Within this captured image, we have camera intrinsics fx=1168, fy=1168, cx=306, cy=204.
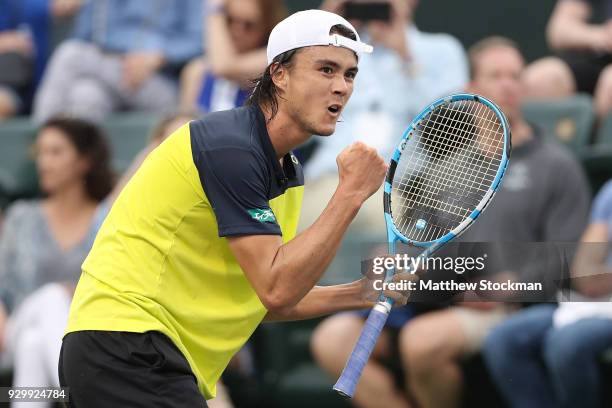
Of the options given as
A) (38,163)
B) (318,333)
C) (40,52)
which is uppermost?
(40,52)

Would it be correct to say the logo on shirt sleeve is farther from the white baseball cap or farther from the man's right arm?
the white baseball cap

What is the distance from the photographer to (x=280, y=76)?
11.0 feet

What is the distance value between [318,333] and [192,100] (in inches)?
73.3

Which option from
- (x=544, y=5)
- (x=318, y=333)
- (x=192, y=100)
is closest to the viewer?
(x=318, y=333)

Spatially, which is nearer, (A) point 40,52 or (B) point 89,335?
(B) point 89,335

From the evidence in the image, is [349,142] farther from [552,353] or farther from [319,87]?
[319,87]

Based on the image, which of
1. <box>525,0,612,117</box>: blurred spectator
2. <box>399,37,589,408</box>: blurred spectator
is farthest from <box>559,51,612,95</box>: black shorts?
<box>399,37,589,408</box>: blurred spectator

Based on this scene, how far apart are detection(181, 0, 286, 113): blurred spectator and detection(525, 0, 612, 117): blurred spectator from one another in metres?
1.58

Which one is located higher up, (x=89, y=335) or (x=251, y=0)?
(x=251, y=0)

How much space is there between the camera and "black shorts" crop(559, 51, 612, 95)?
6746 millimetres

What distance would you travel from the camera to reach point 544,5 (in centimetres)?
758

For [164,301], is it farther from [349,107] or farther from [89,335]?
[349,107]

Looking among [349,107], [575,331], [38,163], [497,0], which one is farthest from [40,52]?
[575,331]

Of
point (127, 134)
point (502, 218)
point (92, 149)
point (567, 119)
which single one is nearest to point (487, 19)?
point (567, 119)
